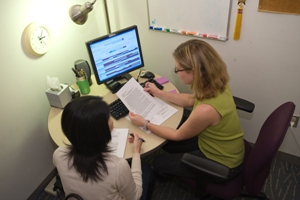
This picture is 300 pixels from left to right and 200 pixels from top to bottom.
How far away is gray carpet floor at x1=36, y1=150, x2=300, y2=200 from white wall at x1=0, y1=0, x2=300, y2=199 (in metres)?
0.15

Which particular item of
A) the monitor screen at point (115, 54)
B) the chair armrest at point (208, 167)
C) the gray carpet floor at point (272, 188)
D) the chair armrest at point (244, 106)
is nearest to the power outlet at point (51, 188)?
the gray carpet floor at point (272, 188)

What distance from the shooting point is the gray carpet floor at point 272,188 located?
1.84m

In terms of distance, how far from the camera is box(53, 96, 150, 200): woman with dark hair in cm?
95

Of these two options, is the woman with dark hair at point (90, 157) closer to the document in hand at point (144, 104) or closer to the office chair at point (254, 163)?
the office chair at point (254, 163)

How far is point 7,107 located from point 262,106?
5.78 ft

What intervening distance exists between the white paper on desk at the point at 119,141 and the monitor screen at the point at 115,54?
451 mm

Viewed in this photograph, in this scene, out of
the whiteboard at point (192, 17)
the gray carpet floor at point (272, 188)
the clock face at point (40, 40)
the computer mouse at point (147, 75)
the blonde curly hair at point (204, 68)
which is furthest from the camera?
the computer mouse at point (147, 75)

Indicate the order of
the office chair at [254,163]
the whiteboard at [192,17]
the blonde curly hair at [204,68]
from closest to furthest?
the office chair at [254,163] < the blonde curly hair at [204,68] < the whiteboard at [192,17]

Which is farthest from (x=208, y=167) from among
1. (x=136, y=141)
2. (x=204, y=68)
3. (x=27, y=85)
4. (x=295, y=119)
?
(x=27, y=85)

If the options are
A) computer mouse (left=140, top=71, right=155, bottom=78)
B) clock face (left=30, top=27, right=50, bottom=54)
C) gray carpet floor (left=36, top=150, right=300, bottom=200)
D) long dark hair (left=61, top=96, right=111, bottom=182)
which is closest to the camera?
long dark hair (left=61, top=96, right=111, bottom=182)

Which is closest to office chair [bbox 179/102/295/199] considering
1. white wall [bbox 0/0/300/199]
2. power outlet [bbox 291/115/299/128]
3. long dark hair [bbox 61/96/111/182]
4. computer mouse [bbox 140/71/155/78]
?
long dark hair [bbox 61/96/111/182]

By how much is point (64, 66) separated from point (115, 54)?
45 cm

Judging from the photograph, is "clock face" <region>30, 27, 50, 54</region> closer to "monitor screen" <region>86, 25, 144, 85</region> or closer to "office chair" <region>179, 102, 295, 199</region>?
"monitor screen" <region>86, 25, 144, 85</region>

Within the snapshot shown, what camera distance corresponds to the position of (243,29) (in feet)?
5.58
